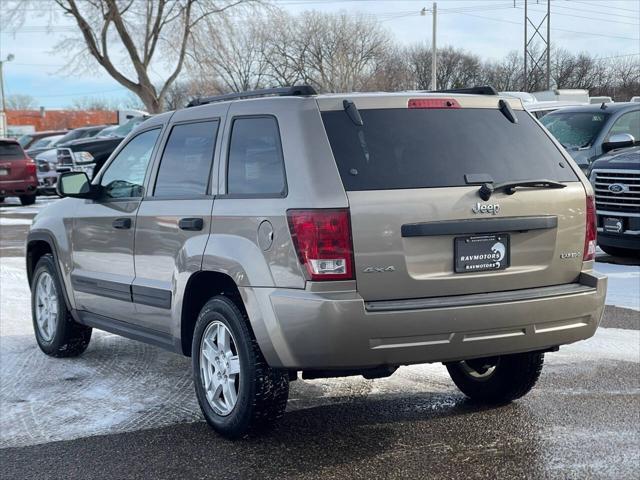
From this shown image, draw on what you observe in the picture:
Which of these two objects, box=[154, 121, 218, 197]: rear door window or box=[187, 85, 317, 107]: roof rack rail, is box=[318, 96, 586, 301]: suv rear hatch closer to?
box=[187, 85, 317, 107]: roof rack rail

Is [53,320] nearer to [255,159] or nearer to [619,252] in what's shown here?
[255,159]

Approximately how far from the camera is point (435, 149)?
448 cm

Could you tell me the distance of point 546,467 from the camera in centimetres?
429

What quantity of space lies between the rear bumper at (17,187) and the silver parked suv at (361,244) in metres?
18.2

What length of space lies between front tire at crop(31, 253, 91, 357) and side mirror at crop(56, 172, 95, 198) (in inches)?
33.3

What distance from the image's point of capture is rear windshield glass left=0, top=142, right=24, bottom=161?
22195 millimetres

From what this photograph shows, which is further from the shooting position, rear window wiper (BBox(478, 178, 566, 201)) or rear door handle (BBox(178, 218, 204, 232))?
rear door handle (BBox(178, 218, 204, 232))

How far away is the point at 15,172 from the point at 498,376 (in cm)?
1927

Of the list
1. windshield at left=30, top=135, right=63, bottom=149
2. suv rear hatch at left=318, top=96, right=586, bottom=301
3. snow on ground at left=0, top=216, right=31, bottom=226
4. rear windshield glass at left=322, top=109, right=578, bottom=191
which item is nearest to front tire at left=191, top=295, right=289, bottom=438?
suv rear hatch at left=318, top=96, right=586, bottom=301

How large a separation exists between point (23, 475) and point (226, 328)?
125 centimetres

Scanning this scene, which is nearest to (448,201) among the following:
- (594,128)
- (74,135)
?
(594,128)

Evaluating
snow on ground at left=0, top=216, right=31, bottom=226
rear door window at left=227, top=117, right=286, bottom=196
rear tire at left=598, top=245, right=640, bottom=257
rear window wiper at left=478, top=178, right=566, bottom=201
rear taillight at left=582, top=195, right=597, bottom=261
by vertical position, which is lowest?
snow on ground at left=0, top=216, right=31, bottom=226

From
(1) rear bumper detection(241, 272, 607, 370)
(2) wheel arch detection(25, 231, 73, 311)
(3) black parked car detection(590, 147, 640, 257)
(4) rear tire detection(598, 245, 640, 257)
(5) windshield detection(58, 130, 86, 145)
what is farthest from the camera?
(5) windshield detection(58, 130, 86, 145)

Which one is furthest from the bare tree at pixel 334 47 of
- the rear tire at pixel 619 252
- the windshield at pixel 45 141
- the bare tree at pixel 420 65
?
the rear tire at pixel 619 252
